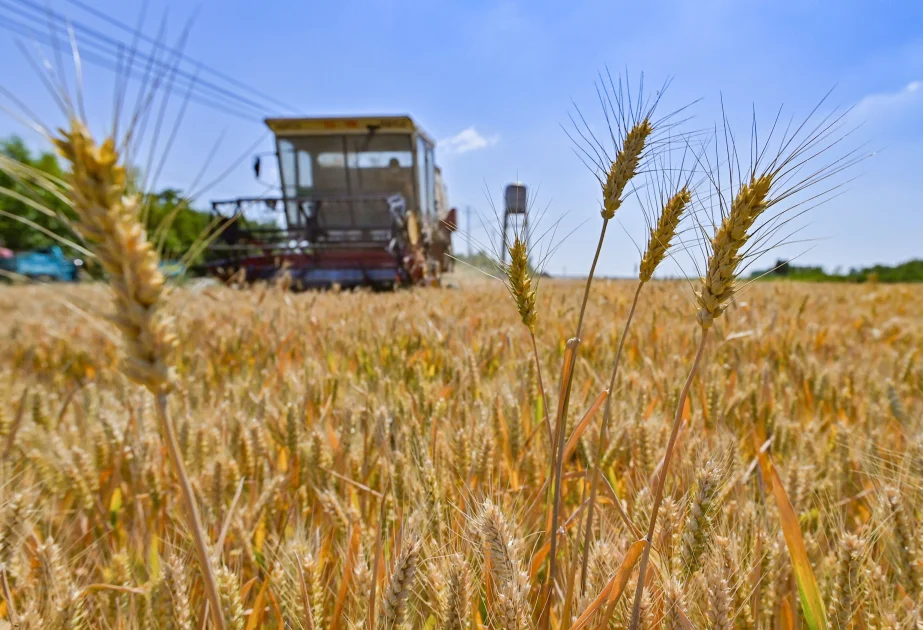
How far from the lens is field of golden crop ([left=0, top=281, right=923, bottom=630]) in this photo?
0.68 meters

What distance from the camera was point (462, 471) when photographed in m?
1.07

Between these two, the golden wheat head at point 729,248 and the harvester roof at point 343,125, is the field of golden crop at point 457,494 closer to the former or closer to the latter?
the golden wheat head at point 729,248

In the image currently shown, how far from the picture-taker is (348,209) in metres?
11.4

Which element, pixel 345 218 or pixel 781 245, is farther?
pixel 345 218

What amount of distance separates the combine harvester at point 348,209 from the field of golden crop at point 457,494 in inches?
277

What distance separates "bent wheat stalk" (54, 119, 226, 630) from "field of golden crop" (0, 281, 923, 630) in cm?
4

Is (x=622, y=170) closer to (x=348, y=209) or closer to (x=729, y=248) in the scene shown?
(x=729, y=248)

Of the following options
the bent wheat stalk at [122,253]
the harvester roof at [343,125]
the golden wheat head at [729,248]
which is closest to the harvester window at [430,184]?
the harvester roof at [343,125]

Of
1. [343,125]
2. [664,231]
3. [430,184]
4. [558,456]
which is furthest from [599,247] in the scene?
[430,184]

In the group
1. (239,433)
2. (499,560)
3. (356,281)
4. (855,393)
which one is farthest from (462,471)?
(356,281)

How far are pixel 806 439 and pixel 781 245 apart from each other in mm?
852

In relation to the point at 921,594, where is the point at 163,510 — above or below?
below

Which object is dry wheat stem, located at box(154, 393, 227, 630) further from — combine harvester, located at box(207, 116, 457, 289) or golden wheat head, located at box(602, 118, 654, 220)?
combine harvester, located at box(207, 116, 457, 289)

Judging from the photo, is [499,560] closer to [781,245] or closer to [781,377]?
[781,245]
